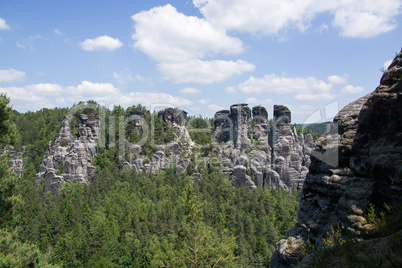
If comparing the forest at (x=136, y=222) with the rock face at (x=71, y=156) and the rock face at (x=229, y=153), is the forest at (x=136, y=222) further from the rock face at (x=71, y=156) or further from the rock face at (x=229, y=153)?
the rock face at (x=229, y=153)

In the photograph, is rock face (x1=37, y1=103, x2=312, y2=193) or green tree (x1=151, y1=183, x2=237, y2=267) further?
rock face (x1=37, y1=103, x2=312, y2=193)

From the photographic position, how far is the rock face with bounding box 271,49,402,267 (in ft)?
24.9

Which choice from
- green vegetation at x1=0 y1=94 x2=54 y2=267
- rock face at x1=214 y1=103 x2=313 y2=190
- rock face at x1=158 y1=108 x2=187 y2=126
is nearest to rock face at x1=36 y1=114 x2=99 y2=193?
rock face at x1=158 y1=108 x2=187 y2=126

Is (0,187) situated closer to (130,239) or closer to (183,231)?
(183,231)

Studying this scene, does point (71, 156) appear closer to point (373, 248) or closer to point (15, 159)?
point (15, 159)

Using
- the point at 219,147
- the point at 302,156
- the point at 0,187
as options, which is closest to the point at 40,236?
the point at 0,187

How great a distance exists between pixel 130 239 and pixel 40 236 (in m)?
16.7

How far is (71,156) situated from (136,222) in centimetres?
4167

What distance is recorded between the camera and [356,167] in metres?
8.91

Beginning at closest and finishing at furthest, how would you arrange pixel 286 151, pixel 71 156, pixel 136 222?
1. pixel 136 222
2. pixel 71 156
3. pixel 286 151

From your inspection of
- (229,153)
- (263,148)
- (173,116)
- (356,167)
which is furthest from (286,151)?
(356,167)

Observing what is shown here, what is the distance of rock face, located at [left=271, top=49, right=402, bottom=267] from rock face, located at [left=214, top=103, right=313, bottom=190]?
59.3 metres

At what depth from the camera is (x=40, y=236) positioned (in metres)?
39.9

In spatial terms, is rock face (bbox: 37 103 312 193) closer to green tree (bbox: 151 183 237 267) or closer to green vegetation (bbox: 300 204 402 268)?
green tree (bbox: 151 183 237 267)
